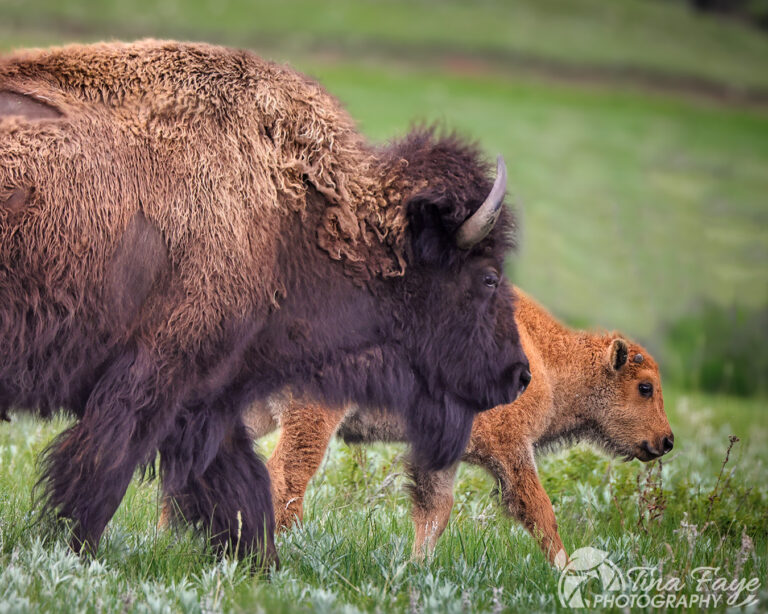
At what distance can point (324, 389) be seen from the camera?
4.67 m

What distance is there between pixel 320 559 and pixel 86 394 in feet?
4.24

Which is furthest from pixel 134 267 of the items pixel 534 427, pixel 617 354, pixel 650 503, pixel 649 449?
pixel 649 449

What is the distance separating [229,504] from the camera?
457cm

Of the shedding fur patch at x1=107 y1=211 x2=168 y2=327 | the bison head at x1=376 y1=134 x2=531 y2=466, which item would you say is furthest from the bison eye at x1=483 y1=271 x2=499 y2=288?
the shedding fur patch at x1=107 y1=211 x2=168 y2=327

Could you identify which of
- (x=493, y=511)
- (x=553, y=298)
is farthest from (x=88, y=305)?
(x=553, y=298)

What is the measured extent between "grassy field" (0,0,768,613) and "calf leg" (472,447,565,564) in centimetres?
12

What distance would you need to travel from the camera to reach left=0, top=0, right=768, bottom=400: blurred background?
684 inches

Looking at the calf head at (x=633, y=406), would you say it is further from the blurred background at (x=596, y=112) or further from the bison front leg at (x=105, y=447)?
the blurred background at (x=596, y=112)

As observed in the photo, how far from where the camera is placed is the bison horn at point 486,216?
4531mm

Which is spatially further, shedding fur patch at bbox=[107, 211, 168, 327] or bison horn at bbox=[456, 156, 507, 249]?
bison horn at bbox=[456, 156, 507, 249]

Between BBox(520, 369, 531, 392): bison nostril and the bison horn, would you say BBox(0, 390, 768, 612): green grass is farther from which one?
the bison horn

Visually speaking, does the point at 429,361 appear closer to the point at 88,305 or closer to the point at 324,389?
the point at 324,389

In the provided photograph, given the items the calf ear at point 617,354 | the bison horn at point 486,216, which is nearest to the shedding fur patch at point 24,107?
the bison horn at point 486,216

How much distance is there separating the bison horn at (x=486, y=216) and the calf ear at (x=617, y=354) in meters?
1.98
